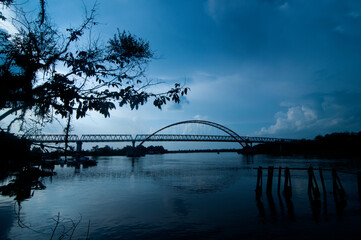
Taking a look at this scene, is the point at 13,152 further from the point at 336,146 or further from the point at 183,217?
the point at 336,146

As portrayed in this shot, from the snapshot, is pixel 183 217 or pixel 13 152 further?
pixel 183 217

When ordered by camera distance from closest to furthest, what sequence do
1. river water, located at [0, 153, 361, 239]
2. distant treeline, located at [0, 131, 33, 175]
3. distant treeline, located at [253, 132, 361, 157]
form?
1. distant treeline, located at [0, 131, 33, 175]
2. river water, located at [0, 153, 361, 239]
3. distant treeline, located at [253, 132, 361, 157]

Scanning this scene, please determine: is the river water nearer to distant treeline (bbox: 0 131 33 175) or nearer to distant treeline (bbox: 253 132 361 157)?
distant treeline (bbox: 0 131 33 175)

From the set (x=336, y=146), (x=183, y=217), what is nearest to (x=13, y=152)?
(x=183, y=217)

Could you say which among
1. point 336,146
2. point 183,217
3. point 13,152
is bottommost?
point 183,217

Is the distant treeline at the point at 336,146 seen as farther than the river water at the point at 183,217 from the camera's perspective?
Yes

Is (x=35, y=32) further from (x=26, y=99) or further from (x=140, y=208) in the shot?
(x=140, y=208)

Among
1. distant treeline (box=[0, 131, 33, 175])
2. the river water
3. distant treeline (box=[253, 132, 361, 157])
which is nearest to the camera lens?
distant treeline (box=[0, 131, 33, 175])

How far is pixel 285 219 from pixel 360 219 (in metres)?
4.77

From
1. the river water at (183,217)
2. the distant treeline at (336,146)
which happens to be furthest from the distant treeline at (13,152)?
the distant treeline at (336,146)

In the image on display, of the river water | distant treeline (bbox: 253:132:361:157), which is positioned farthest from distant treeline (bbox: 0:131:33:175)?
distant treeline (bbox: 253:132:361:157)

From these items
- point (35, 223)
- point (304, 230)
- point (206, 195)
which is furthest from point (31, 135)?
point (206, 195)

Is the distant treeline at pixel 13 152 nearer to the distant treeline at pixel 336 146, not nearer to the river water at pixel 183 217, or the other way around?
the river water at pixel 183 217

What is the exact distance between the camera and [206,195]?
22.1 metres
